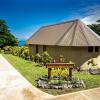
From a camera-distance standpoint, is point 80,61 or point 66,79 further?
point 80,61

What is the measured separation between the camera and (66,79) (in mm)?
13750

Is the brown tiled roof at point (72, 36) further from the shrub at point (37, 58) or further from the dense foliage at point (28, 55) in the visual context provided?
the shrub at point (37, 58)

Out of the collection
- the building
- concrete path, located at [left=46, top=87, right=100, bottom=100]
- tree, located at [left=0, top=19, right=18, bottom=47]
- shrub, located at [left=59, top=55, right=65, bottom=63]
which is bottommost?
concrete path, located at [left=46, top=87, right=100, bottom=100]

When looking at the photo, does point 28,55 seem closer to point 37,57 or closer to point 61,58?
point 37,57

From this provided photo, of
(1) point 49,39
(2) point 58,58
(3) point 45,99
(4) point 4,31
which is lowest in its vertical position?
(3) point 45,99

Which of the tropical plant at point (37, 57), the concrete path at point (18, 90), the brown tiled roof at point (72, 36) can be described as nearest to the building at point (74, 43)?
the brown tiled roof at point (72, 36)

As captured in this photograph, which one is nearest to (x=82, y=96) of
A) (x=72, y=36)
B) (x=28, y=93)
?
(x=28, y=93)

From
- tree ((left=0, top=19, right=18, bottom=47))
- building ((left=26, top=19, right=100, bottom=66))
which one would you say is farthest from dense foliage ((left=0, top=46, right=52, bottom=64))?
tree ((left=0, top=19, right=18, bottom=47))

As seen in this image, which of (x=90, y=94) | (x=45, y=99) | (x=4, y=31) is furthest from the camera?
(x=4, y=31)

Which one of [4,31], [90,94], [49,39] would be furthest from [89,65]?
[4,31]

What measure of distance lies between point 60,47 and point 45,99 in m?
15.7

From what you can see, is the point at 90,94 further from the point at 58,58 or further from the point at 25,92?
the point at 58,58

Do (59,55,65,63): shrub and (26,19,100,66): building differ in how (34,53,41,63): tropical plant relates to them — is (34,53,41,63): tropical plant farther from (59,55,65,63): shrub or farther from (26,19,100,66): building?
(59,55,65,63): shrub

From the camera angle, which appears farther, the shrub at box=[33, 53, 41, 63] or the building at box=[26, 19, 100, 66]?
the shrub at box=[33, 53, 41, 63]
